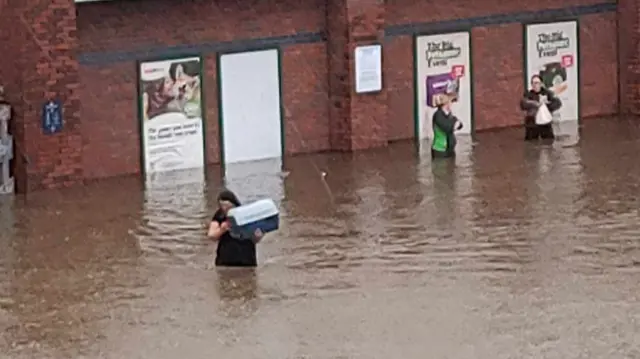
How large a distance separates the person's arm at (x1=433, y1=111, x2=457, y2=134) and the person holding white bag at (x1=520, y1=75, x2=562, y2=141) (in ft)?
6.54

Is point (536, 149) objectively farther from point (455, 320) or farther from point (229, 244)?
point (455, 320)

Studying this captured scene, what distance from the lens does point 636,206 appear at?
67.3 ft

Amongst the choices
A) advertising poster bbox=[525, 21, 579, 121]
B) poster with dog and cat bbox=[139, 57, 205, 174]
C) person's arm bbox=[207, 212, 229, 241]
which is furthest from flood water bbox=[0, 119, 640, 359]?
advertising poster bbox=[525, 21, 579, 121]

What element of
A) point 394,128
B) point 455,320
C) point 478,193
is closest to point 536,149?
point 394,128

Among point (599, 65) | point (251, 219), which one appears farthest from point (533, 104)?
point (251, 219)

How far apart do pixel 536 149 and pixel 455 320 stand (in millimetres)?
13000

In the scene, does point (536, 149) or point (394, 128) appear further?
point (394, 128)

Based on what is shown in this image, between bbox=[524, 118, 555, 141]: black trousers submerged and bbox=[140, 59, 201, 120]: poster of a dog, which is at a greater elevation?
bbox=[140, 59, 201, 120]: poster of a dog

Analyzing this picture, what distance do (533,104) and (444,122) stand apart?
2.40 metres

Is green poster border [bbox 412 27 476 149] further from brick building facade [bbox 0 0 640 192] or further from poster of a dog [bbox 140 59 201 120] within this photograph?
poster of a dog [bbox 140 59 201 120]

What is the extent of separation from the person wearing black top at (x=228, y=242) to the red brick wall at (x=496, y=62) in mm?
11694

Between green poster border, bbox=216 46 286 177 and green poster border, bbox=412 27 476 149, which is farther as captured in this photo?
green poster border, bbox=412 27 476 149

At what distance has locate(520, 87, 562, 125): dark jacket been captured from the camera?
91.1ft

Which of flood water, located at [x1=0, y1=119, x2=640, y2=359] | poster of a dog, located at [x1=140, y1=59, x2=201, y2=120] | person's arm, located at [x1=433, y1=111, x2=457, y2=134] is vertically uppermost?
poster of a dog, located at [x1=140, y1=59, x2=201, y2=120]
